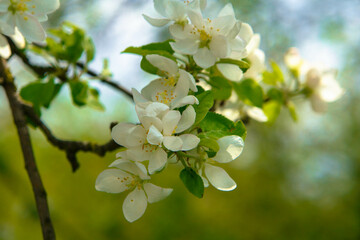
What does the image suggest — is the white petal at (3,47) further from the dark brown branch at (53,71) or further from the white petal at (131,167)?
the white petal at (131,167)

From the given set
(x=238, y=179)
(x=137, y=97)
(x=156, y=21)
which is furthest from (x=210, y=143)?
(x=238, y=179)

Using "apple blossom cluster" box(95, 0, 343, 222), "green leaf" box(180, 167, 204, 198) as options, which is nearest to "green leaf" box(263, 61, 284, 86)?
"apple blossom cluster" box(95, 0, 343, 222)

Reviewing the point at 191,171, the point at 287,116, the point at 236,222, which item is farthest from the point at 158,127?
the point at 287,116

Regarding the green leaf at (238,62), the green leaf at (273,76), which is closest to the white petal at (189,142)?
the green leaf at (238,62)

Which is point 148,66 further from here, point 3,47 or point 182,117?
point 3,47

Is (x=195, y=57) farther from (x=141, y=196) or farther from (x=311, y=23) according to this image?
(x=311, y=23)
